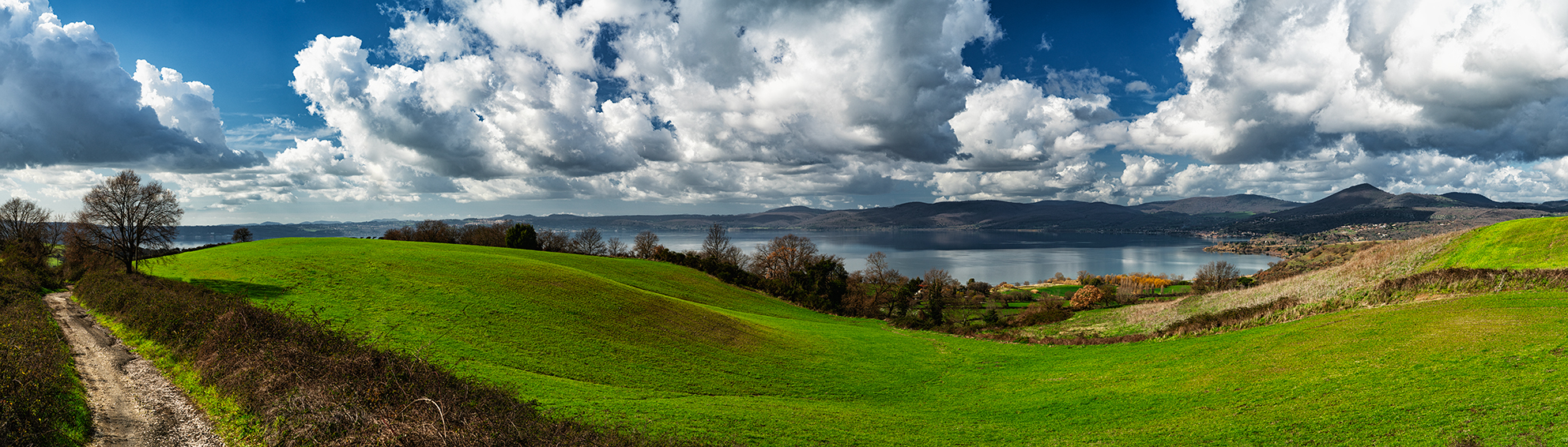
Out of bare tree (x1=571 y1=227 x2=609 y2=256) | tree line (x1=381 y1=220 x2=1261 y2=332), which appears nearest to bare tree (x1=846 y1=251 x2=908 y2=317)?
tree line (x1=381 y1=220 x2=1261 y2=332)

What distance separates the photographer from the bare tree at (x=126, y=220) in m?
34.2

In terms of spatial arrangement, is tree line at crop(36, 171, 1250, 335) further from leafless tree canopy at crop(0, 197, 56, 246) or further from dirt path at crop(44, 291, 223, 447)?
dirt path at crop(44, 291, 223, 447)

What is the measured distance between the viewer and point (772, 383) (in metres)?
20.9

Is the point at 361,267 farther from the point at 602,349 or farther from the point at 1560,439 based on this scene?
the point at 1560,439

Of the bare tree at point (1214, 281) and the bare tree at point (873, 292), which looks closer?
the bare tree at point (873, 292)

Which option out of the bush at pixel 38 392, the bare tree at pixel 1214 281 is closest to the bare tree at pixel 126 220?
the bush at pixel 38 392

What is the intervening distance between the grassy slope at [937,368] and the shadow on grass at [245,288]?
0.79 feet

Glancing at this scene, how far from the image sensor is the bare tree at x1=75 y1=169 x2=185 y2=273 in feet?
112

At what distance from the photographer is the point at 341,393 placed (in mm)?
9656

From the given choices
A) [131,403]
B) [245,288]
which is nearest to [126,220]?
[245,288]

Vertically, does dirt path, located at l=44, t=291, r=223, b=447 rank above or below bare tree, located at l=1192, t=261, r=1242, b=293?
above

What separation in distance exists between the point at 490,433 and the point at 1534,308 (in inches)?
1102

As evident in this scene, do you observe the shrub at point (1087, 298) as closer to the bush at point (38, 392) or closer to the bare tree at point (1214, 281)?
the bare tree at point (1214, 281)

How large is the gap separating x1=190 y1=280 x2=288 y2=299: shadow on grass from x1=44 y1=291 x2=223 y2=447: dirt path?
6.17 m
